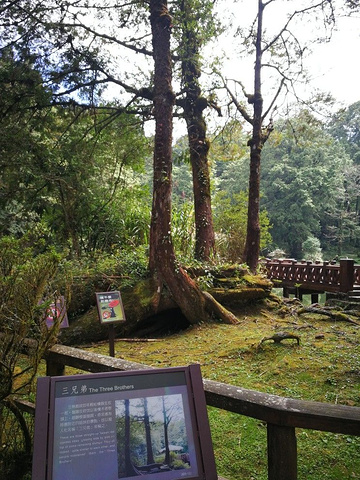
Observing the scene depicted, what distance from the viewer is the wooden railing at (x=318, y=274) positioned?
11438 mm

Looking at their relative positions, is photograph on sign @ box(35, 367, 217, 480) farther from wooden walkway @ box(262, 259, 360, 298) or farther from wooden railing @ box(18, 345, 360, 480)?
wooden walkway @ box(262, 259, 360, 298)

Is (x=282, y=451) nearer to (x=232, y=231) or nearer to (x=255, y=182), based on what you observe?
(x=255, y=182)

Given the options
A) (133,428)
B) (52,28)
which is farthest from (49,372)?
(52,28)

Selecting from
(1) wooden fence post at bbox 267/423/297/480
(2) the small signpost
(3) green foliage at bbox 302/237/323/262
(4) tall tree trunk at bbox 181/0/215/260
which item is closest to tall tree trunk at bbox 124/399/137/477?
(1) wooden fence post at bbox 267/423/297/480

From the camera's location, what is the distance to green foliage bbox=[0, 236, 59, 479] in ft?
6.50

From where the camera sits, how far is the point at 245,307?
7.70m

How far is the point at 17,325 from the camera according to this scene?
201cm

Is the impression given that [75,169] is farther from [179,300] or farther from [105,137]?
[179,300]

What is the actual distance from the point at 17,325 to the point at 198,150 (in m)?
8.00

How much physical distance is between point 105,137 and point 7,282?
7.85 m

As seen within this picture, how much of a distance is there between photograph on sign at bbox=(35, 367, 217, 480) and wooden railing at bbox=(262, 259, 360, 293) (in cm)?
858

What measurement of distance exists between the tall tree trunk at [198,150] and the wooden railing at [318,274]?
2358 millimetres

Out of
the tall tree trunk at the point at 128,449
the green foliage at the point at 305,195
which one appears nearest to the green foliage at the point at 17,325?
the tall tree trunk at the point at 128,449

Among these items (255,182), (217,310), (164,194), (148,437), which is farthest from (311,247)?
(148,437)
